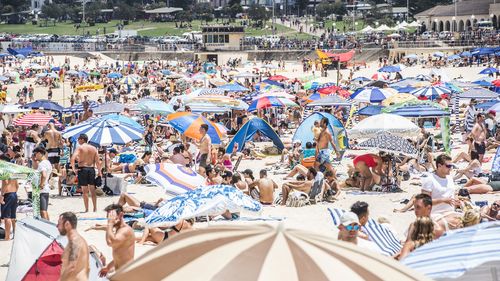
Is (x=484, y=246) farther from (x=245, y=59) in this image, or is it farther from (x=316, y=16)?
(x=316, y=16)


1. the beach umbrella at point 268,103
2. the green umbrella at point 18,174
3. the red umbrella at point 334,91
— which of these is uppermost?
the green umbrella at point 18,174

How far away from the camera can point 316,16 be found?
113 meters

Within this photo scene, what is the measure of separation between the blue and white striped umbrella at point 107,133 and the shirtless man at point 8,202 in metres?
3.32

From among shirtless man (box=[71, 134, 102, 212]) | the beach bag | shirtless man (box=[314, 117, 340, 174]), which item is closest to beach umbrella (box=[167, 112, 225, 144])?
shirtless man (box=[314, 117, 340, 174])

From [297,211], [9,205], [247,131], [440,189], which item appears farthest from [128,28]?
[440,189]

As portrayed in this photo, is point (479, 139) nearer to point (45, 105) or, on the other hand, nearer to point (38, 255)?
point (38, 255)

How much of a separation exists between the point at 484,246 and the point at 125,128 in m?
9.36

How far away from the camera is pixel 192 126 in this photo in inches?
630

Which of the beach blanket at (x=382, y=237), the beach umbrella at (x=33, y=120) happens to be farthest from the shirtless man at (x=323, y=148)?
the beach umbrella at (x=33, y=120)

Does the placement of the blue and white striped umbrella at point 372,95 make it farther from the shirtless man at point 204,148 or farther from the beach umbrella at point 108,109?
the shirtless man at point 204,148

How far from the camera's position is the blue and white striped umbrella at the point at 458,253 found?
4988 millimetres

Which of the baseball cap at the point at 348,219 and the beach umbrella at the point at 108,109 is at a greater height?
the baseball cap at the point at 348,219

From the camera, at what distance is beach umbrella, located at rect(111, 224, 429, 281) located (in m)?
4.06

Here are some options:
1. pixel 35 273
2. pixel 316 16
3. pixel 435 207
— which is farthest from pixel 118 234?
pixel 316 16
